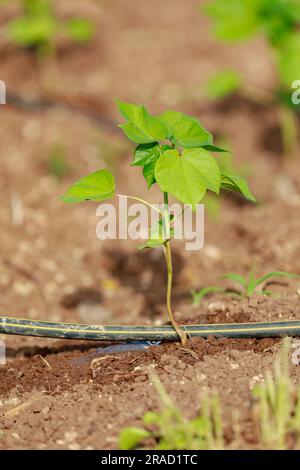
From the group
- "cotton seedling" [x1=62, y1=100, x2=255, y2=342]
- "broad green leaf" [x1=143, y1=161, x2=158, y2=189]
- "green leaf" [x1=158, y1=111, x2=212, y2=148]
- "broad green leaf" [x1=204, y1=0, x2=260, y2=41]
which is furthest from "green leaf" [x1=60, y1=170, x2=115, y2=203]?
"broad green leaf" [x1=204, y1=0, x2=260, y2=41]

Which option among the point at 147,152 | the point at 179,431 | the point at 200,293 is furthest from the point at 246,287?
the point at 179,431

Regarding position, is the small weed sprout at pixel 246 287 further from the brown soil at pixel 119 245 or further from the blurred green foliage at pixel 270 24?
the blurred green foliage at pixel 270 24

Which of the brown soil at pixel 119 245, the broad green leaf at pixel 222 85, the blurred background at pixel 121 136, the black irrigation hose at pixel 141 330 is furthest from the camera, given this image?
the broad green leaf at pixel 222 85

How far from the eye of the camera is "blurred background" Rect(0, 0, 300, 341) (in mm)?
3301

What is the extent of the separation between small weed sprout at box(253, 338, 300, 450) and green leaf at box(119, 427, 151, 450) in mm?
285

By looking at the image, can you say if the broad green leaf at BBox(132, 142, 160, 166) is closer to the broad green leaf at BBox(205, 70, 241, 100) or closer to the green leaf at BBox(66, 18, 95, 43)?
the broad green leaf at BBox(205, 70, 241, 100)

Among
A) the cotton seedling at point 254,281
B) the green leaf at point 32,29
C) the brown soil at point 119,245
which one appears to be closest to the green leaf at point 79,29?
the green leaf at point 32,29

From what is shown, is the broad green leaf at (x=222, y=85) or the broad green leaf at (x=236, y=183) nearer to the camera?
the broad green leaf at (x=236, y=183)

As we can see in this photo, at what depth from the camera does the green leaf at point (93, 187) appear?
6.41 ft

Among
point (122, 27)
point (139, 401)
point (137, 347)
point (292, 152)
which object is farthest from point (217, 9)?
point (139, 401)

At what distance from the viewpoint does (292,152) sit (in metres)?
4.11

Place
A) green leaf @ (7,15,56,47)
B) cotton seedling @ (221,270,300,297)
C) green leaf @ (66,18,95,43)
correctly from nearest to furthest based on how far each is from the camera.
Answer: cotton seedling @ (221,270,300,297)
green leaf @ (7,15,56,47)
green leaf @ (66,18,95,43)

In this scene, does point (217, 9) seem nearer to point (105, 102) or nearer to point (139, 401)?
point (105, 102)

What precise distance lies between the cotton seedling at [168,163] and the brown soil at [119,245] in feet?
1.45
